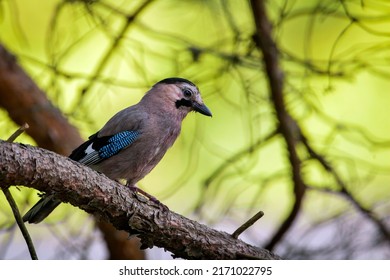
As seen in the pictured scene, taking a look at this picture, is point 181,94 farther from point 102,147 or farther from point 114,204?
point 114,204

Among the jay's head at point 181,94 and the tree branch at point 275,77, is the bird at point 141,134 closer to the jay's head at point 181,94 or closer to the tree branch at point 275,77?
the jay's head at point 181,94

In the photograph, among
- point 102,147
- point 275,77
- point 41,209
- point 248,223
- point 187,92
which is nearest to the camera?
point 248,223

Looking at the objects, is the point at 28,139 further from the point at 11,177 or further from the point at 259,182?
the point at 11,177

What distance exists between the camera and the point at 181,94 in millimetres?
3133

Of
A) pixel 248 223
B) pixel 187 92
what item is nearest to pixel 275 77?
pixel 187 92

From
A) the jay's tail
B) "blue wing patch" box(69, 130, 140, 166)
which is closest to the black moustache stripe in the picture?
"blue wing patch" box(69, 130, 140, 166)

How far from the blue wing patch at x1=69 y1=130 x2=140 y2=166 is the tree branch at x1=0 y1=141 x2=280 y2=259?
0.50m

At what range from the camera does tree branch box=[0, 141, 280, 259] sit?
Result: 214 centimetres

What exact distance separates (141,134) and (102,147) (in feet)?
0.55

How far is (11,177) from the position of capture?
6.97 feet

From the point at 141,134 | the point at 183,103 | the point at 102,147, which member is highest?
the point at 183,103

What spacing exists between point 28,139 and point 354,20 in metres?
1.86

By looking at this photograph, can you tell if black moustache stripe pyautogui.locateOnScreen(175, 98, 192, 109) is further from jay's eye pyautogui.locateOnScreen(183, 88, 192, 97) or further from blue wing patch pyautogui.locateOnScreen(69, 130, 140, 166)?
blue wing patch pyautogui.locateOnScreen(69, 130, 140, 166)

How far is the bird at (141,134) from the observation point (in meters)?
2.98
